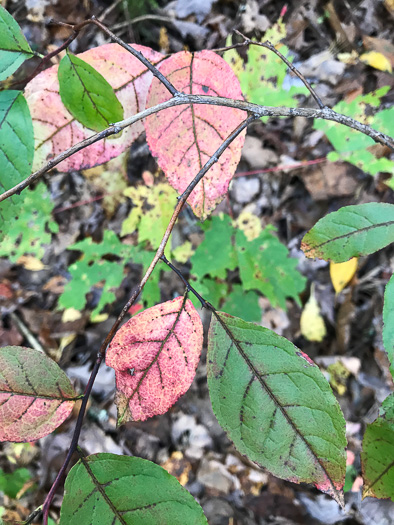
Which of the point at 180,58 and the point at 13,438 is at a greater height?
the point at 180,58

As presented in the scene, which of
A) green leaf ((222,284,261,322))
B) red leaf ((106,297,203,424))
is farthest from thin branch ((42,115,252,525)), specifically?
green leaf ((222,284,261,322))

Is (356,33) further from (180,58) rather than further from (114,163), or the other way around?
A: (180,58)

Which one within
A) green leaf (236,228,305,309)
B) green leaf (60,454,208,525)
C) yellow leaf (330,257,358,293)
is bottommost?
yellow leaf (330,257,358,293)

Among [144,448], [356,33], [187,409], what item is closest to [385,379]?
[187,409]

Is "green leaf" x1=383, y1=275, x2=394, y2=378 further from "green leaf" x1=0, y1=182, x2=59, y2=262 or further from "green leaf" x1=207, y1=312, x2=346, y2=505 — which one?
"green leaf" x1=0, y1=182, x2=59, y2=262

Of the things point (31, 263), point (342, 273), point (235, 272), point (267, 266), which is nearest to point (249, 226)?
point (267, 266)

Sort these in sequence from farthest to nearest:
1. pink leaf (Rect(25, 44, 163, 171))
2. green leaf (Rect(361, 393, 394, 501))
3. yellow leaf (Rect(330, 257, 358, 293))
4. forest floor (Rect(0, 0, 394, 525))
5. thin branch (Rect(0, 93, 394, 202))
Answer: yellow leaf (Rect(330, 257, 358, 293)) → forest floor (Rect(0, 0, 394, 525)) → pink leaf (Rect(25, 44, 163, 171)) → green leaf (Rect(361, 393, 394, 501)) → thin branch (Rect(0, 93, 394, 202))

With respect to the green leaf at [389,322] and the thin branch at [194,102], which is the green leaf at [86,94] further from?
the green leaf at [389,322]

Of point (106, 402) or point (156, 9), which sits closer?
point (106, 402)
